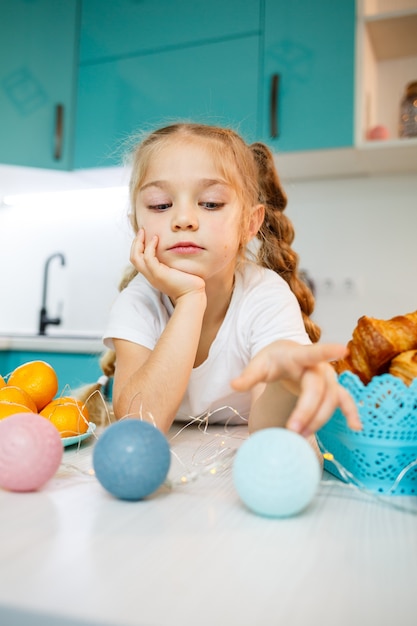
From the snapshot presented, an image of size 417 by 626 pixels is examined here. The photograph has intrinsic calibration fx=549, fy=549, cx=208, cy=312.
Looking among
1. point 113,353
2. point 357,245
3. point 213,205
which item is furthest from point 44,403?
point 357,245

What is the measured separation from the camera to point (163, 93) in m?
2.26

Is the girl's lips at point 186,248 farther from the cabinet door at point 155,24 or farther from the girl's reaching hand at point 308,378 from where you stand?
the cabinet door at point 155,24

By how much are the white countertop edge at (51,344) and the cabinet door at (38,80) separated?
0.78 metres

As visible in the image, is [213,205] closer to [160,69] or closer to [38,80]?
[160,69]

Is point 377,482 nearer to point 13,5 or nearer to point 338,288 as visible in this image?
point 338,288

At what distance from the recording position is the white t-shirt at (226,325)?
3.50 ft

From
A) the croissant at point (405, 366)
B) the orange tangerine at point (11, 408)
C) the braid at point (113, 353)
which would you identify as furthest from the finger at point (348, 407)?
the braid at point (113, 353)

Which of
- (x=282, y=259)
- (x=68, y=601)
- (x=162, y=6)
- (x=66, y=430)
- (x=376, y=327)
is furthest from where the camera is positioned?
(x=162, y=6)

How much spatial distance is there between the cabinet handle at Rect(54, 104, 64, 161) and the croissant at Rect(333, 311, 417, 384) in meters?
2.09

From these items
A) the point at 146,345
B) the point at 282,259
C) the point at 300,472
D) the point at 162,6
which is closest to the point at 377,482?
the point at 300,472

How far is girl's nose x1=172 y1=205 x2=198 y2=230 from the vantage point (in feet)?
2.99

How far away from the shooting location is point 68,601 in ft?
0.95

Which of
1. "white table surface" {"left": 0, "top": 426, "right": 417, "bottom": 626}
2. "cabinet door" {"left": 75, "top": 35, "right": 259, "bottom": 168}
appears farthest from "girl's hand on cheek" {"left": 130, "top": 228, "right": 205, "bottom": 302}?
"cabinet door" {"left": 75, "top": 35, "right": 259, "bottom": 168}

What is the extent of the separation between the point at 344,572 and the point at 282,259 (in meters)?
1.00
